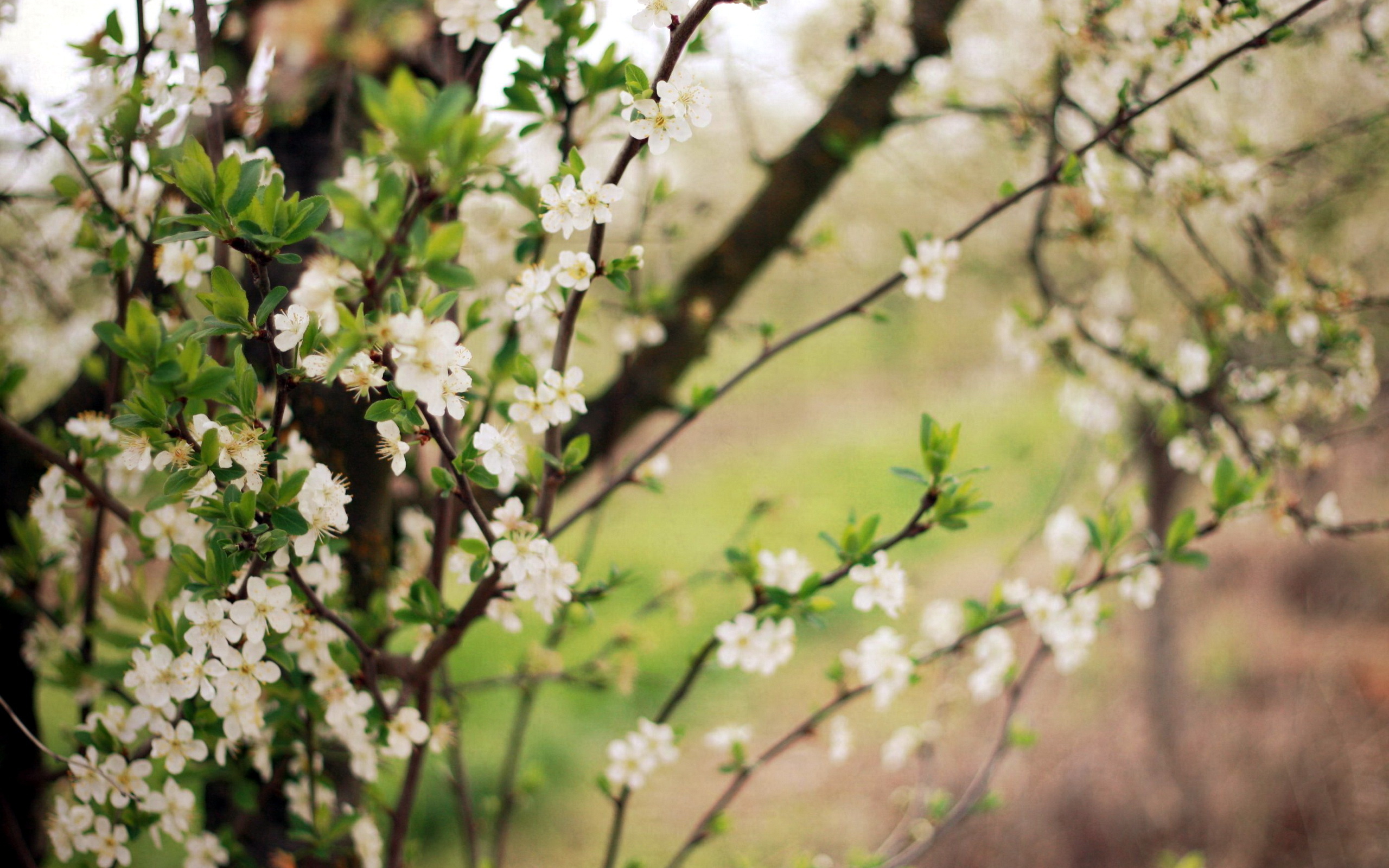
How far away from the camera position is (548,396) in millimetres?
1001

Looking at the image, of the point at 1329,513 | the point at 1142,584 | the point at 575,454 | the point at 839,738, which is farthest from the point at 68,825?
the point at 1329,513

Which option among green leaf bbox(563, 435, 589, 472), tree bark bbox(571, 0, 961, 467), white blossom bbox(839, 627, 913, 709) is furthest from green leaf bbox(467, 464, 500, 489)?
tree bark bbox(571, 0, 961, 467)

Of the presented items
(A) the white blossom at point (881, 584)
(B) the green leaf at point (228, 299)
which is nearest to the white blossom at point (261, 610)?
(B) the green leaf at point (228, 299)

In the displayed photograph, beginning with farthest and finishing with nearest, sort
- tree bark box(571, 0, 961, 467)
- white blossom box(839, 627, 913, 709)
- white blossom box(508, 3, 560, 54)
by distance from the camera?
tree bark box(571, 0, 961, 467) → white blossom box(839, 627, 913, 709) → white blossom box(508, 3, 560, 54)

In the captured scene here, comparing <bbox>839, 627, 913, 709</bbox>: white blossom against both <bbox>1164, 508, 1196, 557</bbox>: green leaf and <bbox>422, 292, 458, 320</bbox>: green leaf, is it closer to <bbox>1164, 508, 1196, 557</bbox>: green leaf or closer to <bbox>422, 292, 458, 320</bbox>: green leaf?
<bbox>1164, 508, 1196, 557</bbox>: green leaf

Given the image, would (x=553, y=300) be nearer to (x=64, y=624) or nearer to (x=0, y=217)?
(x=64, y=624)

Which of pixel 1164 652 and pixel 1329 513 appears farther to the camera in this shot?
pixel 1164 652

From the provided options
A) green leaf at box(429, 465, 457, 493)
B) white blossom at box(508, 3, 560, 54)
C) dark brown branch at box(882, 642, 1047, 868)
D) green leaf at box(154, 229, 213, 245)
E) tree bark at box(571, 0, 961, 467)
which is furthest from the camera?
tree bark at box(571, 0, 961, 467)

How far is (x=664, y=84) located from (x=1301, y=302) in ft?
6.11

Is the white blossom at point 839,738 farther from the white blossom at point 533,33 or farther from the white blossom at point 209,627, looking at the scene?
the white blossom at point 533,33

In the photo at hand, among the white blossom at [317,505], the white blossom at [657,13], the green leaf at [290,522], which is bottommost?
the green leaf at [290,522]

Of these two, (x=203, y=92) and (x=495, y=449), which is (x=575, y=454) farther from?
(x=203, y=92)

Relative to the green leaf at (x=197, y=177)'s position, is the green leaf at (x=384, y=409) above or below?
below

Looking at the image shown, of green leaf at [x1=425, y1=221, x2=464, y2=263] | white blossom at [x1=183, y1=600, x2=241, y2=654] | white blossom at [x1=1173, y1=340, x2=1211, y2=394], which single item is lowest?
white blossom at [x1=183, y1=600, x2=241, y2=654]
